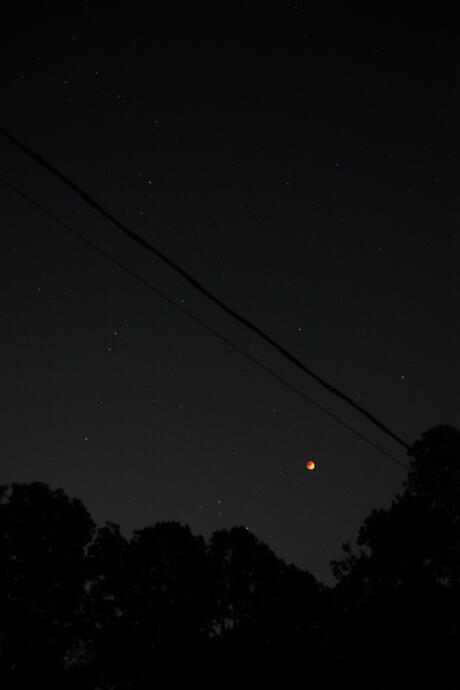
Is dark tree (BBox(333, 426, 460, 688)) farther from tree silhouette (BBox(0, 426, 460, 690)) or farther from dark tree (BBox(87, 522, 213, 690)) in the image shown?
dark tree (BBox(87, 522, 213, 690))

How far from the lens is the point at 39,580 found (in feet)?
86.1

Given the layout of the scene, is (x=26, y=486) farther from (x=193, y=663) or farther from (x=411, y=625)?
(x=411, y=625)

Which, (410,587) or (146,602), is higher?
(410,587)

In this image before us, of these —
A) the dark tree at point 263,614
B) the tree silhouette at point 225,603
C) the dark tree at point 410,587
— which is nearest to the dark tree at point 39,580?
the tree silhouette at point 225,603

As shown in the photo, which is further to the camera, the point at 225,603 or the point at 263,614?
the point at 225,603

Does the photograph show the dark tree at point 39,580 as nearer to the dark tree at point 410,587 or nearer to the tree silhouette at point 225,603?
the tree silhouette at point 225,603

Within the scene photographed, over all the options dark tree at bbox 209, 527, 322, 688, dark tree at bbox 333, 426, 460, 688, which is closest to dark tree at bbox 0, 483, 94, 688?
dark tree at bbox 209, 527, 322, 688

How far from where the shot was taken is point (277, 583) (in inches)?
1289

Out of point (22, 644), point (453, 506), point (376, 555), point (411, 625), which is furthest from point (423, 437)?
point (22, 644)

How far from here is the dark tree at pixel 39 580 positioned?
982 inches

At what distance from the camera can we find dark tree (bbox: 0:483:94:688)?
24.9 meters

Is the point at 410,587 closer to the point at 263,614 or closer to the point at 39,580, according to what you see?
the point at 263,614

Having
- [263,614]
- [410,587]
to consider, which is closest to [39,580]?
[263,614]

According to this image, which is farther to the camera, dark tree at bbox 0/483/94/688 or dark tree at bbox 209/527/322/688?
dark tree at bbox 0/483/94/688
